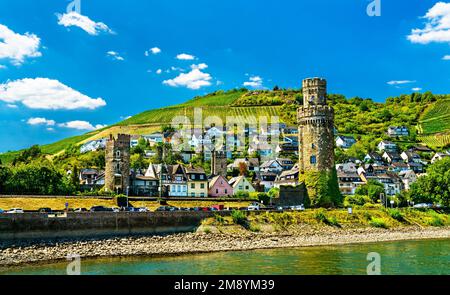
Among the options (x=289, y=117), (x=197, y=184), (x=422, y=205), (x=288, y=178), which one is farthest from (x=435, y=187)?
Result: (x=289, y=117)

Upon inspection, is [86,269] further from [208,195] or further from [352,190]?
[352,190]

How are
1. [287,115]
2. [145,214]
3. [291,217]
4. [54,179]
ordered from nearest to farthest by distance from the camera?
[145,214] → [291,217] → [54,179] → [287,115]

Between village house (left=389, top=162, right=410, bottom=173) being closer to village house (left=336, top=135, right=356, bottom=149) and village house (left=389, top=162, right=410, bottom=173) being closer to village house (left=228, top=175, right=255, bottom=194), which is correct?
village house (left=336, top=135, right=356, bottom=149)

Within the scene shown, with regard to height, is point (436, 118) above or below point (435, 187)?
above

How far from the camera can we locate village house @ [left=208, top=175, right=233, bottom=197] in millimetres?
78156

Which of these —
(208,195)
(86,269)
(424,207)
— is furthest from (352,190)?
(86,269)

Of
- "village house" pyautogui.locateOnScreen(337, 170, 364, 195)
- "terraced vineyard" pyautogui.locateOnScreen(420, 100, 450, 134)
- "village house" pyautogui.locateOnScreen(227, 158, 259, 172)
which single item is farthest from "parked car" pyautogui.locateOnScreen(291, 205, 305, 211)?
"terraced vineyard" pyautogui.locateOnScreen(420, 100, 450, 134)

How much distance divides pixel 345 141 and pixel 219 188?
86.8 meters

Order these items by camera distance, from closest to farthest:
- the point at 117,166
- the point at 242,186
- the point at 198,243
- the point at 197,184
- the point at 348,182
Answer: the point at 198,243 → the point at 117,166 → the point at 197,184 → the point at 242,186 → the point at 348,182

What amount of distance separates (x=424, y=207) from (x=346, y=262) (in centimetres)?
3716

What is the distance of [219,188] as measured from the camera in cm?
7850

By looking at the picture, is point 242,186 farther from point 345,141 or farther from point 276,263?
point 345,141

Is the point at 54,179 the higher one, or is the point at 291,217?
the point at 54,179

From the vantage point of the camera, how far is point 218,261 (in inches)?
1470
